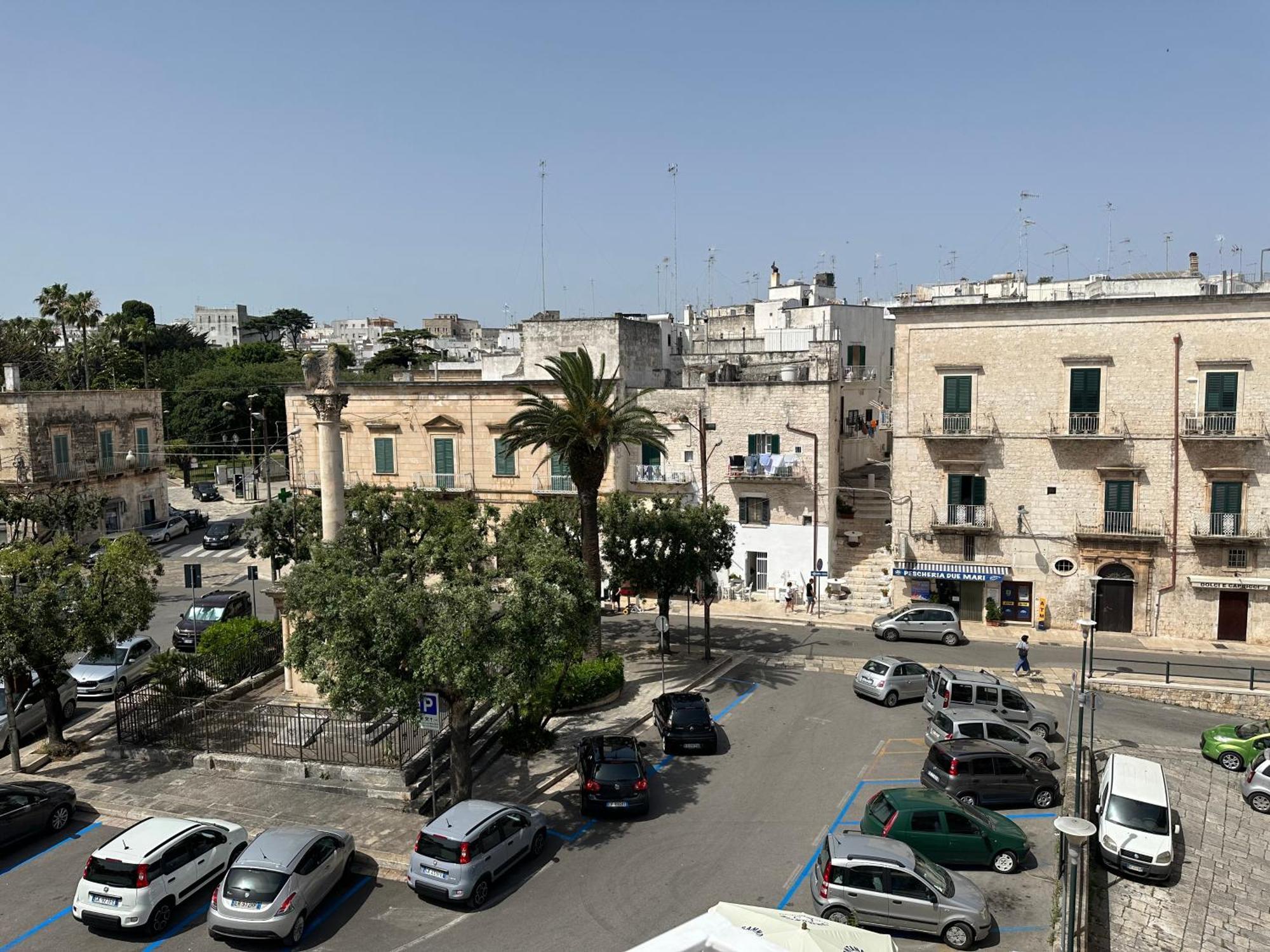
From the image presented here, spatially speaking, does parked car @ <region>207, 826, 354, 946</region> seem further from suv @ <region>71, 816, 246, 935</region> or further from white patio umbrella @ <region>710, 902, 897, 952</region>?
white patio umbrella @ <region>710, 902, 897, 952</region>

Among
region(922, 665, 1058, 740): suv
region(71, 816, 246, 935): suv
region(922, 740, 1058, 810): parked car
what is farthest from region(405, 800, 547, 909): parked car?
region(922, 665, 1058, 740): suv

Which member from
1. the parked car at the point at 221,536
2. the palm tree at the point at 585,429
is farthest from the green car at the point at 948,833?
the parked car at the point at 221,536

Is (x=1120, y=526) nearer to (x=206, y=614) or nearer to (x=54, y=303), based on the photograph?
(x=206, y=614)

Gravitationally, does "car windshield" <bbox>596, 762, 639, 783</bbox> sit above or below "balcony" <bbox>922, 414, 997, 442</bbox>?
below

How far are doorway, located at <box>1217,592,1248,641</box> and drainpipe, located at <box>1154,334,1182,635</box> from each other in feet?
6.07

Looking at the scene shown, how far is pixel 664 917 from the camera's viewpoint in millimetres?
16406

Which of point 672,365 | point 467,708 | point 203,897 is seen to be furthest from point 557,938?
point 672,365

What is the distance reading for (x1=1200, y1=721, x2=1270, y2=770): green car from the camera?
2438 centimetres

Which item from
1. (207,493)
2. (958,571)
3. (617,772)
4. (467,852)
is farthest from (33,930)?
(207,493)

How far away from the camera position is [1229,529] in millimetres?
34844

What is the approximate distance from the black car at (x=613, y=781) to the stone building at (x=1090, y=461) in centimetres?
2135

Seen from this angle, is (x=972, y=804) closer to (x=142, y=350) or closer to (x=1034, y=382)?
(x=1034, y=382)

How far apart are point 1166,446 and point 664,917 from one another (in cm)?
2857

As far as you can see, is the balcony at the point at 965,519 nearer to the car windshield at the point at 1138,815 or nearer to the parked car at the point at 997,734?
the parked car at the point at 997,734
